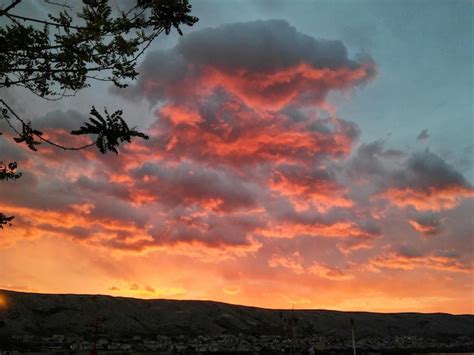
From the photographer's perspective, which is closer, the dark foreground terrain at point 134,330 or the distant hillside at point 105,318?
the dark foreground terrain at point 134,330

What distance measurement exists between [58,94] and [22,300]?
178514 millimetres

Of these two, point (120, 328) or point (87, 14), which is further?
point (120, 328)

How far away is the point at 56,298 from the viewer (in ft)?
584

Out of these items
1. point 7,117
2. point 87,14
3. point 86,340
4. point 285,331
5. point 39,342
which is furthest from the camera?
point 285,331

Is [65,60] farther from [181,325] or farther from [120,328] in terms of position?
[181,325]

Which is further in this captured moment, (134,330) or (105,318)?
(105,318)

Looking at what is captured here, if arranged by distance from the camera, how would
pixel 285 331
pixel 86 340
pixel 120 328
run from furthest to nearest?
pixel 285 331
pixel 120 328
pixel 86 340

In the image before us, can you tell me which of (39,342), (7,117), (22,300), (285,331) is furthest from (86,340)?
(7,117)

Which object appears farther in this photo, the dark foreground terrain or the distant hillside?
the distant hillside

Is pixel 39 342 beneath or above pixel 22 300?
beneath

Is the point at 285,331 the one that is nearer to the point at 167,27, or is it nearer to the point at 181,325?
the point at 181,325

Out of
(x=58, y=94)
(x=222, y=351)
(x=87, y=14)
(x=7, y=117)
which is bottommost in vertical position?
(x=222, y=351)

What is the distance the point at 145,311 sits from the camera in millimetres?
187250

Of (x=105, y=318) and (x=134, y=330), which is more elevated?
(x=105, y=318)
